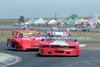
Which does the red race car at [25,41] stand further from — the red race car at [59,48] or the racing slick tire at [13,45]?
the red race car at [59,48]

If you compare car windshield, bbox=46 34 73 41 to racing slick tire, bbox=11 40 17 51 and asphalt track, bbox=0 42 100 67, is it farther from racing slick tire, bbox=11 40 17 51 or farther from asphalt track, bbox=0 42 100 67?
racing slick tire, bbox=11 40 17 51

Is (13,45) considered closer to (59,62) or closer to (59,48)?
(59,48)

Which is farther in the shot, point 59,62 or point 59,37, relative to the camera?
point 59,37

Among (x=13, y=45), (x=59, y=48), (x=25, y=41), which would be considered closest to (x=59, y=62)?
(x=59, y=48)

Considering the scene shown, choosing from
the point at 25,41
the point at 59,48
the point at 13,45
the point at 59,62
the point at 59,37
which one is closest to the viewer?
the point at 59,62

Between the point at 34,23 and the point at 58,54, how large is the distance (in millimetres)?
92468

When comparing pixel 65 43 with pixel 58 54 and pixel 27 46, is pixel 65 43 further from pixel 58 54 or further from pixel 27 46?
pixel 27 46

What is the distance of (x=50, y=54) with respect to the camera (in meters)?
15.3

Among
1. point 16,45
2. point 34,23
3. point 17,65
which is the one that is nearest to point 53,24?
point 34,23

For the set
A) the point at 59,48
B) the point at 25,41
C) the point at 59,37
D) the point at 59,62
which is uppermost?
the point at 59,37

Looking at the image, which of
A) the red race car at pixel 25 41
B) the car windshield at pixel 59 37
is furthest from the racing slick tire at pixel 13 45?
the car windshield at pixel 59 37

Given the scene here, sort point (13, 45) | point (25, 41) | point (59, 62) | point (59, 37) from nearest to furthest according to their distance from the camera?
point (59, 62) → point (59, 37) → point (25, 41) → point (13, 45)

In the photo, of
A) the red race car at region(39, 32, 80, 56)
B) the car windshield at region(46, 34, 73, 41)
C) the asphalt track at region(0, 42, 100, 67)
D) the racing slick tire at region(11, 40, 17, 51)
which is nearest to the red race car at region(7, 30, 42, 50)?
the racing slick tire at region(11, 40, 17, 51)

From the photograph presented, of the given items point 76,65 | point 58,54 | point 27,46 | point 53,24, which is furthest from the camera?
point 53,24
